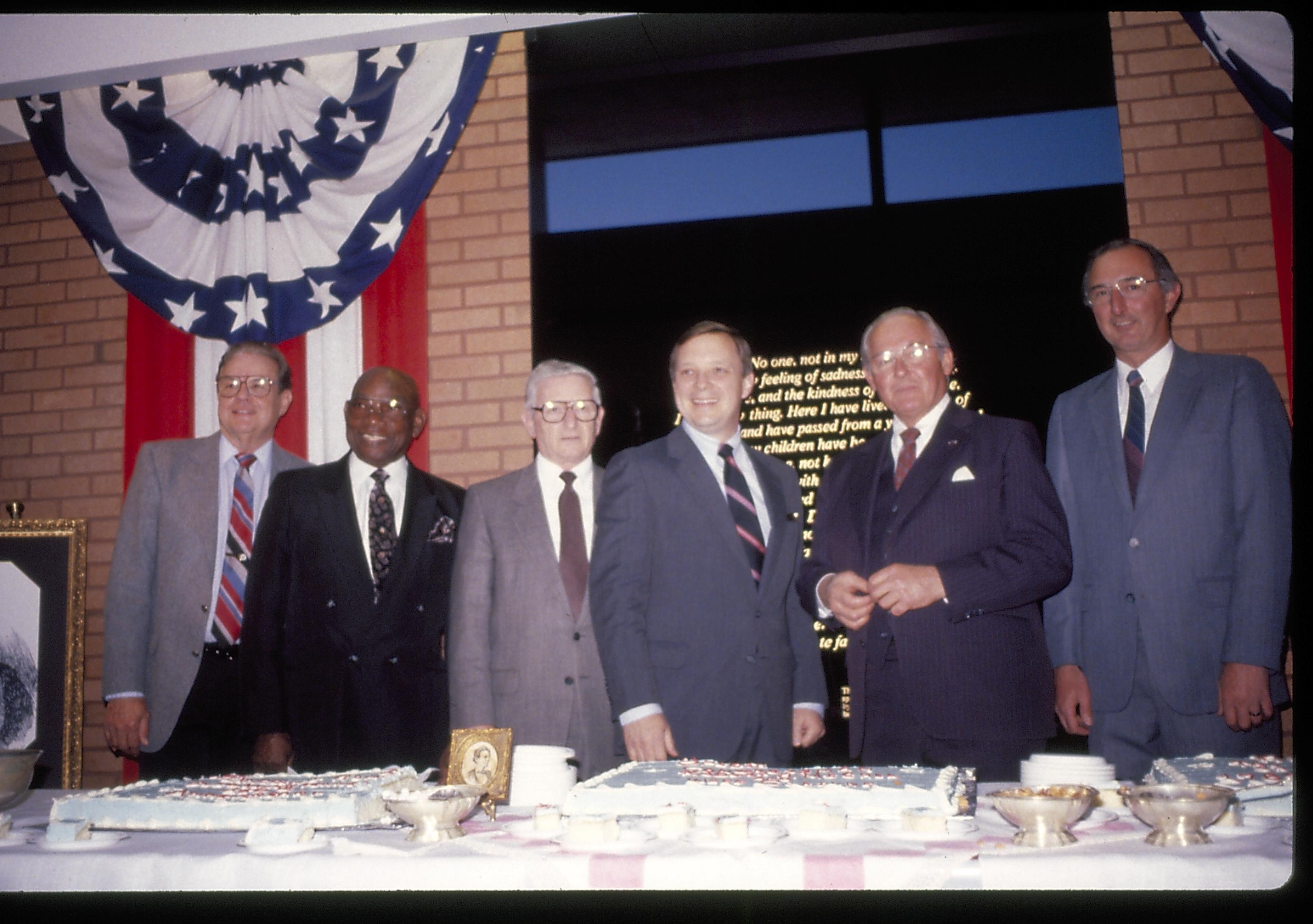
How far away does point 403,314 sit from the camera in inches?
155

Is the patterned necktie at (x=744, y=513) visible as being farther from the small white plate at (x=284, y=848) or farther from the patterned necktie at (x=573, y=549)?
the small white plate at (x=284, y=848)

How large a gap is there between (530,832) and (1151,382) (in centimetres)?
214

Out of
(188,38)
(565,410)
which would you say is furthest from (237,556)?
(188,38)

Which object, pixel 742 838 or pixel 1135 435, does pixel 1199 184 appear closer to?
pixel 1135 435

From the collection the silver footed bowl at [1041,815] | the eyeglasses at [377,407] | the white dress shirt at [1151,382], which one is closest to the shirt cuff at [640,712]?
the silver footed bowl at [1041,815]

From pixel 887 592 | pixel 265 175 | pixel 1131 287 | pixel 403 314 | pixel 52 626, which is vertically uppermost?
pixel 265 175

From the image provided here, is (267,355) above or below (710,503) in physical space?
above

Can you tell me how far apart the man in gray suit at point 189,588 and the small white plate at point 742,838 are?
218 cm

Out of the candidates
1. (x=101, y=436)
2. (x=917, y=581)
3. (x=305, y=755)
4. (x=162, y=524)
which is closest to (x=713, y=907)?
(x=917, y=581)

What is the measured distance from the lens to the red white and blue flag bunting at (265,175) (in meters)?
3.70

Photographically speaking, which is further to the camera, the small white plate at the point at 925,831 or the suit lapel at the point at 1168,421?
the suit lapel at the point at 1168,421

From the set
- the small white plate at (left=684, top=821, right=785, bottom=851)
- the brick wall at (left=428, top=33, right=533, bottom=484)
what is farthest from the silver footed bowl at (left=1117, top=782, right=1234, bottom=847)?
the brick wall at (left=428, top=33, right=533, bottom=484)

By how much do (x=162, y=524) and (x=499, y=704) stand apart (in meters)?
1.44

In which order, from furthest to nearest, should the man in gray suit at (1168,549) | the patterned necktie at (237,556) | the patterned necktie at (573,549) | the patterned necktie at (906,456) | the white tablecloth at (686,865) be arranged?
the patterned necktie at (237,556), the patterned necktie at (573,549), the patterned necktie at (906,456), the man in gray suit at (1168,549), the white tablecloth at (686,865)
